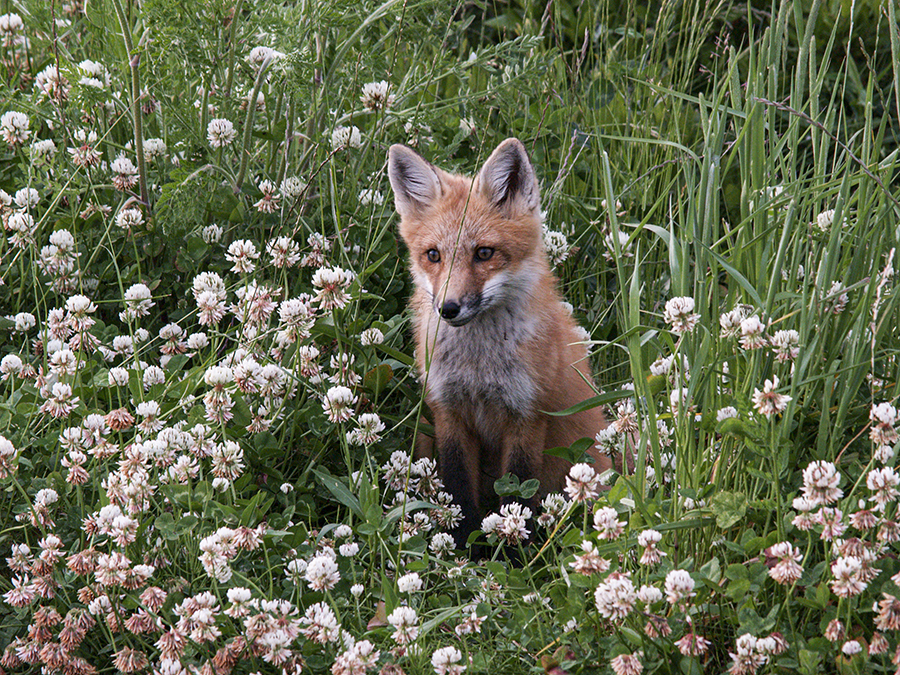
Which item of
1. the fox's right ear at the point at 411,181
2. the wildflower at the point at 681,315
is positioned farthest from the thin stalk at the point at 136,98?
the wildflower at the point at 681,315

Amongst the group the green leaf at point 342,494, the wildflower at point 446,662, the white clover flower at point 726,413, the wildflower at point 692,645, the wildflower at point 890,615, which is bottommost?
the green leaf at point 342,494

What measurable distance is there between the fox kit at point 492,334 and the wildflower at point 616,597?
115 cm

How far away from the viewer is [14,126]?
340cm

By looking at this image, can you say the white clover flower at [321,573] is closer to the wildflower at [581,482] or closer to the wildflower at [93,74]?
the wildflower at [581,482]

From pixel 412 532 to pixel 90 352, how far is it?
1205mm

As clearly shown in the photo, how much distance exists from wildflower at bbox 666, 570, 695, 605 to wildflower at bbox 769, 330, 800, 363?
63 centimetres

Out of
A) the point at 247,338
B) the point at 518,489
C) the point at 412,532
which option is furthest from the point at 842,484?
the point at 247,338

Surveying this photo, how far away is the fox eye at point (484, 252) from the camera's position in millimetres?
3109

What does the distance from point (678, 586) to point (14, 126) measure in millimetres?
2933

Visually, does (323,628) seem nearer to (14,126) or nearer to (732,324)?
(732,324)

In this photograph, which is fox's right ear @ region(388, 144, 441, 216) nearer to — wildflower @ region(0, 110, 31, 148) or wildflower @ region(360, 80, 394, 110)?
wildflower @ region(360, 80, 394, 110)

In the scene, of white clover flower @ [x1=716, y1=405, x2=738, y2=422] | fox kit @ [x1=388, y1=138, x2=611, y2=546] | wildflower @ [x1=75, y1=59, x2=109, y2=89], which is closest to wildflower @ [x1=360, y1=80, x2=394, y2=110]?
fox kit @ [x1=388, y1=138, x2=611, y2=546]

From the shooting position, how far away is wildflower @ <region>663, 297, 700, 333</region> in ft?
7.16

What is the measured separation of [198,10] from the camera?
3.11m
